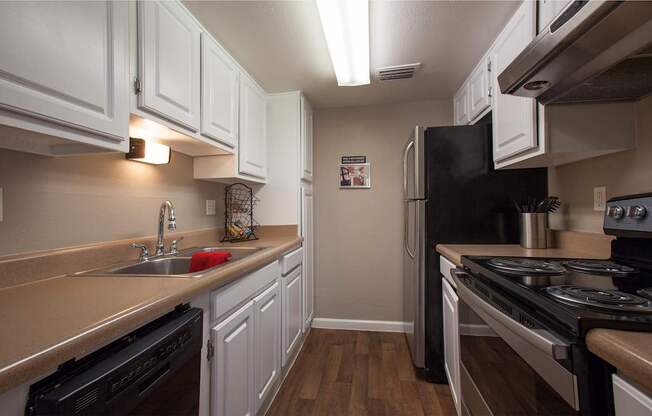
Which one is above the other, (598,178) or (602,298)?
(598,178)

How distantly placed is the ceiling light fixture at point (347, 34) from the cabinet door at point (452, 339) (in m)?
1.52

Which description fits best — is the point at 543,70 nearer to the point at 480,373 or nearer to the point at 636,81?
the point at 636,81

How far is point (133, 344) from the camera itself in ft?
2.28

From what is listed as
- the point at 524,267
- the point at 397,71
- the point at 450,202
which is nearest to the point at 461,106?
the point at 397,71

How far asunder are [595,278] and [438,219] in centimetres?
99

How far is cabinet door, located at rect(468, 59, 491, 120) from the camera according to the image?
71.9 inches

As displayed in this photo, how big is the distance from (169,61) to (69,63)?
1.63 ft

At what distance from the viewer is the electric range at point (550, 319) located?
0.57 m

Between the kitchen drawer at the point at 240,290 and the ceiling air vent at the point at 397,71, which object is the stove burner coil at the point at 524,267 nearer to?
the kitchen drawer at the point at 240,290

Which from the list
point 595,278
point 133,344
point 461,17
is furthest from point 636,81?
point 133,344

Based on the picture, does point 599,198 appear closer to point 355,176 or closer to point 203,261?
point 355,176

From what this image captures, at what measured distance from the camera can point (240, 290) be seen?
1.26 m

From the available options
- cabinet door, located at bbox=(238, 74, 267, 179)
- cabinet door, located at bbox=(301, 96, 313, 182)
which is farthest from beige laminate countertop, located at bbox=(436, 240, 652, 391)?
cabinet door, located at bbox=(301, 96, 313, 182)

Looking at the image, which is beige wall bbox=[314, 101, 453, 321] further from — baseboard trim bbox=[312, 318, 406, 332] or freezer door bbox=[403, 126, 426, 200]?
freezer door bbox=[403, 126, 426, 200]
